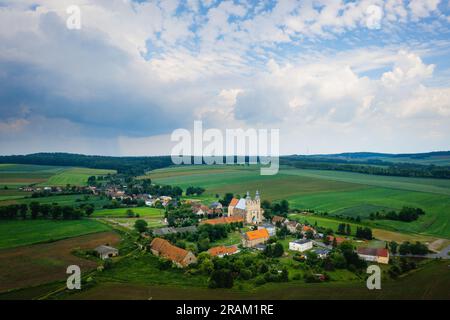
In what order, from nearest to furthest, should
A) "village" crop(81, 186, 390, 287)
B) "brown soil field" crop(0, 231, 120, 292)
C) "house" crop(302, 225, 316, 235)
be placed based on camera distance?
"brown soil field" crop(0, 231, 120, 292), "village" crop(81, 186, 390, 287), "house" crop(302, 225, 316, 235)

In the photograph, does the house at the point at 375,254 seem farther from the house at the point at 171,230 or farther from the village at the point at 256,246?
the house at the point at 171,230

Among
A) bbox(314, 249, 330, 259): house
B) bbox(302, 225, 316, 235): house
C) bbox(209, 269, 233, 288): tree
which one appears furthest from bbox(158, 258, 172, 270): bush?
bbox(302, 225, 316, 235): house

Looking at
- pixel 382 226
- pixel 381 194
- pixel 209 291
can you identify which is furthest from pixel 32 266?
pixel 381 194

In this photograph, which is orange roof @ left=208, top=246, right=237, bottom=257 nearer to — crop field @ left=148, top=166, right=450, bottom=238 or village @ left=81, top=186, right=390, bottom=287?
village @ left=81, top=186, right=390, bottom=287

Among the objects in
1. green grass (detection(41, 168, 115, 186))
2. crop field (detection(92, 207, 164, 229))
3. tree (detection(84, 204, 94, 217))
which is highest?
green grass (detection(41, 168, 115, 186))

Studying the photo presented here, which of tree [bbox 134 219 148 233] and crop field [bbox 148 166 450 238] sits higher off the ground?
crop field [bbox 148 166 450 238]

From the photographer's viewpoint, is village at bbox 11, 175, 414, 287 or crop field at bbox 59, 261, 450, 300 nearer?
crop field at bbox 59, 261, 450, 300
